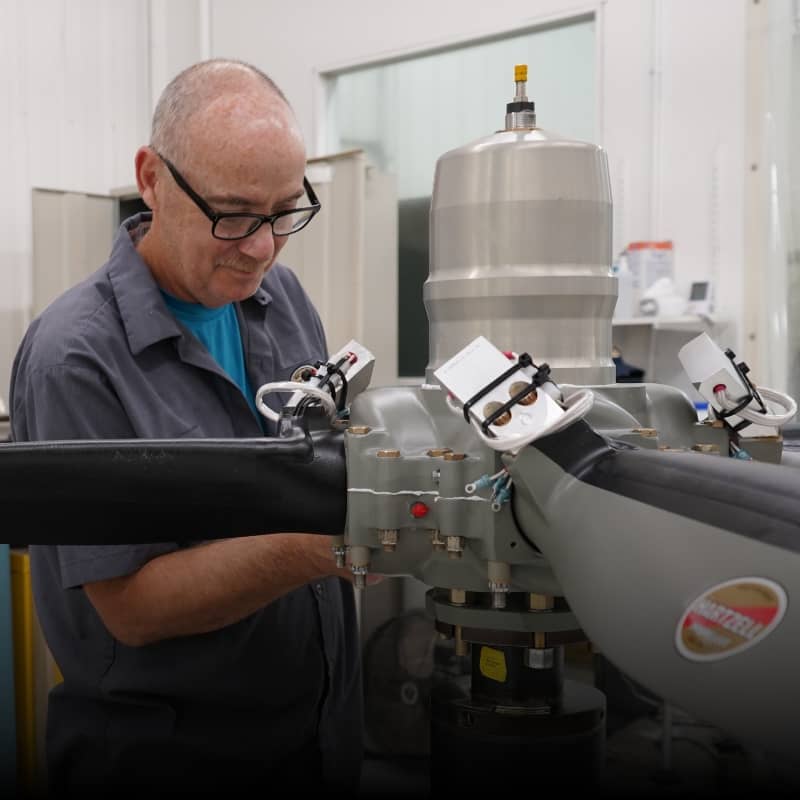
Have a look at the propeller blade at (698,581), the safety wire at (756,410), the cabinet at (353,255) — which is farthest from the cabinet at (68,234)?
the propeller blade at (698,581)

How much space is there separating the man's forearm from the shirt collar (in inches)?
8.8

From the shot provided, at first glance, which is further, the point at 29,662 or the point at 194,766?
the point at 29,662

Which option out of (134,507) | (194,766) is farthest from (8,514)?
(194,766)

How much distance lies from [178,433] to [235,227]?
0.70 ft

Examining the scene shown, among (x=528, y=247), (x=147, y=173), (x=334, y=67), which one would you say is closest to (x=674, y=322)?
(x=334, y=67)

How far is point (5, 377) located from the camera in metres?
3.00

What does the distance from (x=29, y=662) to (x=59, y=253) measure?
4.11 feet

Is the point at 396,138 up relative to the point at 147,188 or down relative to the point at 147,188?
up

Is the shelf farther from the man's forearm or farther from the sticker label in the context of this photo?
the sticker label

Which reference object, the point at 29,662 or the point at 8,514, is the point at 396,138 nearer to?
the point at 29,662

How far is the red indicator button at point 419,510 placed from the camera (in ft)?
1.54

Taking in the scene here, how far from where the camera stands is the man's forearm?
716 mm

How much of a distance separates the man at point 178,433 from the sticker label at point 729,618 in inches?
22.2

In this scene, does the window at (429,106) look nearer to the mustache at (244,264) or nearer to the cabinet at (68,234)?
the cabinet at (68,234)
